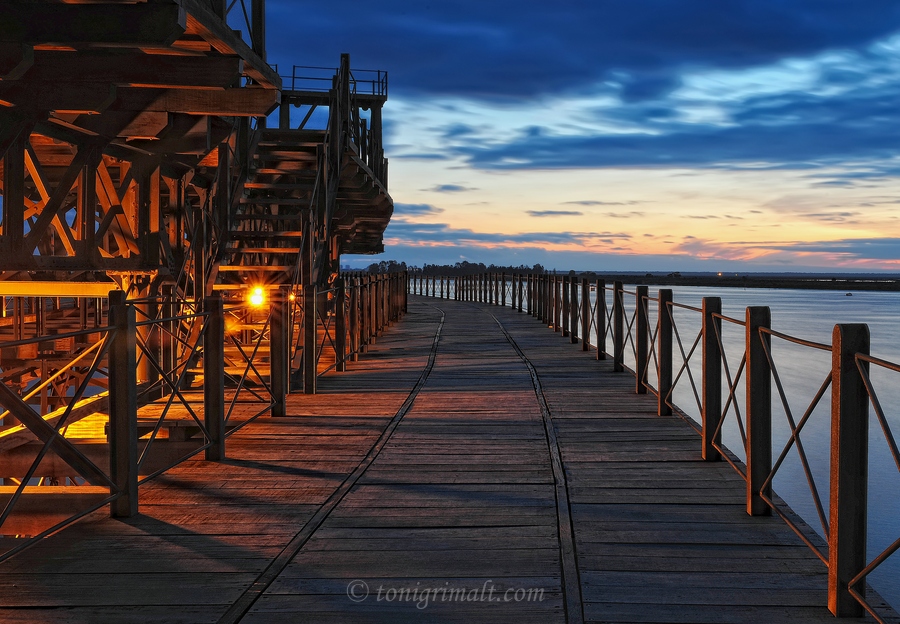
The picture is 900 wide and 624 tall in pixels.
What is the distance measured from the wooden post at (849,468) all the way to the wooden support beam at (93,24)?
180 inches

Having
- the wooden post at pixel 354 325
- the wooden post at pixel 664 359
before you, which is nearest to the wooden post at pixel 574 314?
the wooden post at pixel 354 325

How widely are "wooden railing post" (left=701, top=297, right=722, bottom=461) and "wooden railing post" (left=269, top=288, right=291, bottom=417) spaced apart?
3.67 metres

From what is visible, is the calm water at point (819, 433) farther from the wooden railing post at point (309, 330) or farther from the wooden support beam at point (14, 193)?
the wooden support beam at point (14, 193)

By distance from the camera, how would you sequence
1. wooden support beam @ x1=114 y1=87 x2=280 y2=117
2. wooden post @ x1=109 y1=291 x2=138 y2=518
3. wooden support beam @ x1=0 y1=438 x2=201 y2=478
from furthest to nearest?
wooden support beam @ x1=0 y1=438 x2=201 y2=478 → wooden support beam @ x1=114 y1=87 x2=280 y2=117 → wooden post @ x1=109 y1=291 x2=138 y2=518

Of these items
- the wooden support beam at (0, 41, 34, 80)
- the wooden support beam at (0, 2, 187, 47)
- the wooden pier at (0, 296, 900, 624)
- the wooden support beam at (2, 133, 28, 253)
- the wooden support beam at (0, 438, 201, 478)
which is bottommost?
the wooden support beam at (0, 438, 201, 478)

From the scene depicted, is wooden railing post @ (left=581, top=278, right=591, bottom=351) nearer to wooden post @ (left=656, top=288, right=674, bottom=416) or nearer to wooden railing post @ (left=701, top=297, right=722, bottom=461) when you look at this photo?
wooden post @ (left=656, top=288, right=674, bottom=416)

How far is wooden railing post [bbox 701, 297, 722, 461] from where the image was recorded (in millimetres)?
5637

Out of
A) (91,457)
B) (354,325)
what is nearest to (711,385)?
(91,457)

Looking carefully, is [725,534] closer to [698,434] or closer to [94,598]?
[698,434]

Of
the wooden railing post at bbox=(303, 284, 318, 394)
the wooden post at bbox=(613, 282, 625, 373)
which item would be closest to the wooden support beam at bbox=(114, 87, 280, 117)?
the wooden railing post at bbox=(303, 284, 318, 394)

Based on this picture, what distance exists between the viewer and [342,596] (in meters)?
3.38

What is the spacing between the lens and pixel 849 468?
3.11 m

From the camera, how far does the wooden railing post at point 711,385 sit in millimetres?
5637

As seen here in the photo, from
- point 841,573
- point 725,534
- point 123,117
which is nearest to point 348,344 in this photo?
point 123,117
